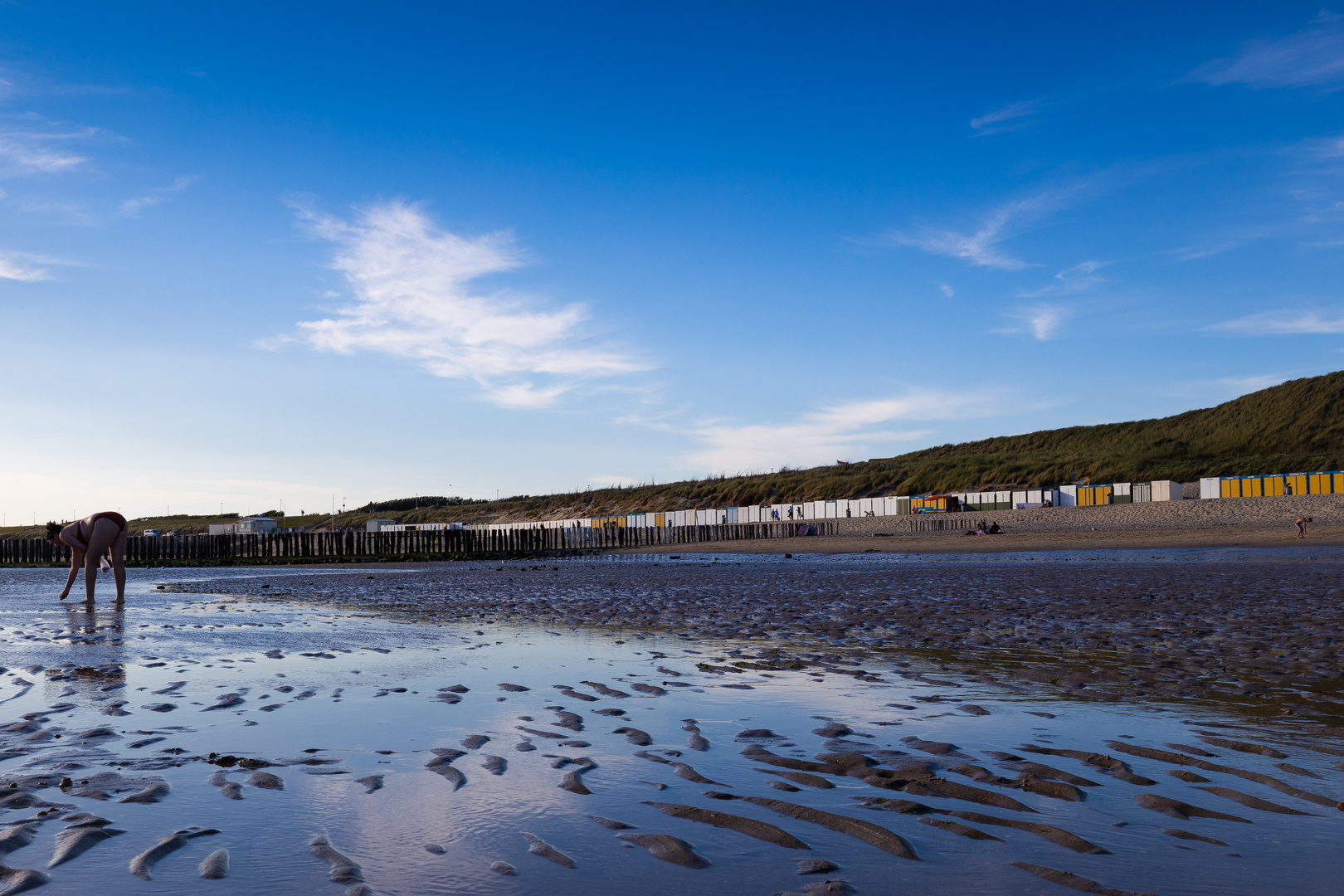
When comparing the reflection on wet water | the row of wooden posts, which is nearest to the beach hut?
the row of wooden posts

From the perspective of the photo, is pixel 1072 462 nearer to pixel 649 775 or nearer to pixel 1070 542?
pixel 1070 542

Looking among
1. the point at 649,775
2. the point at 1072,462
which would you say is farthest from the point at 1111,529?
the point at 649,775

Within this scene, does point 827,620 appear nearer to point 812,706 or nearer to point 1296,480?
point 812,706

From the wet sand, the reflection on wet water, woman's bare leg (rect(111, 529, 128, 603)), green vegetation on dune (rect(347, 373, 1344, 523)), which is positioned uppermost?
green vegetation on dune (rect(347, 373, 1344, 523))

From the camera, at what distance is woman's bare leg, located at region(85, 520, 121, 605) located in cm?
1508

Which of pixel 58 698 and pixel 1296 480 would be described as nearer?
pixel 58 698

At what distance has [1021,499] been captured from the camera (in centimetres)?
6212

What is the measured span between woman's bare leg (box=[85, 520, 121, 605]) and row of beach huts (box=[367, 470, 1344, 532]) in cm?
3577

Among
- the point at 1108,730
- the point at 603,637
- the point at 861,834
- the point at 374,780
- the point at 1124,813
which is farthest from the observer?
the point at 603,637

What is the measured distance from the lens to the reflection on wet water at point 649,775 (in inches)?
124

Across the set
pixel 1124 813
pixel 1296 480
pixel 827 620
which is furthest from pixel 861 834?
pixel 1296 480

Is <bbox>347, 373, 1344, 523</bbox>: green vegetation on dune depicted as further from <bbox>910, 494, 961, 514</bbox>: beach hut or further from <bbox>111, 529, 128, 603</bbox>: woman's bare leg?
<bbox>111, 529, 128, 603</bbox>: woman's bare leg

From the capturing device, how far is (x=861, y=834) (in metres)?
3.48

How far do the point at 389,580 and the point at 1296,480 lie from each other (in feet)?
158
